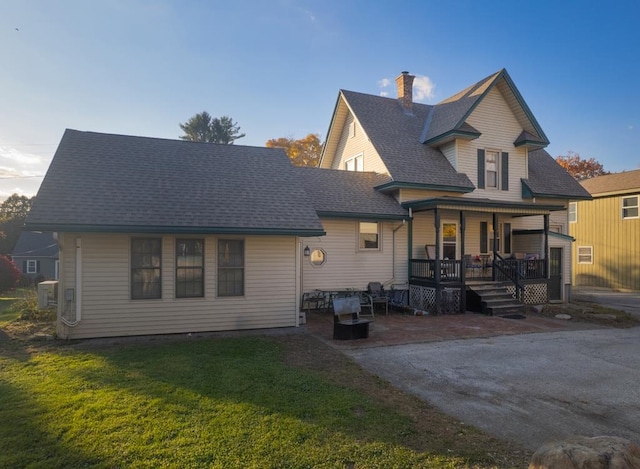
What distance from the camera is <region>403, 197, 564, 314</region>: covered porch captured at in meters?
13.5

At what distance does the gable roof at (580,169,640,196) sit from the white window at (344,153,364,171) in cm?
1571

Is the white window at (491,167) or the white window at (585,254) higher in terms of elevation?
the white window at (491,167)

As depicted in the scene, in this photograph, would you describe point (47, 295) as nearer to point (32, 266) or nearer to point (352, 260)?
point (352, 260)

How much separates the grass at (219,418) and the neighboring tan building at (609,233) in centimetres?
2283

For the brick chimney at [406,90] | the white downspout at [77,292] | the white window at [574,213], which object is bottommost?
the white downspout at [77,292]

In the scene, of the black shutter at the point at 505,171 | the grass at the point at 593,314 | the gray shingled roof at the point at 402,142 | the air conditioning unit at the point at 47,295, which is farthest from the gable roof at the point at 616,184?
the air conditioning unit at the point at 47,295

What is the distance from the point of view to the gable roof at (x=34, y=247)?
132 ft

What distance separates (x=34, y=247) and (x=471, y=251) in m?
43.6

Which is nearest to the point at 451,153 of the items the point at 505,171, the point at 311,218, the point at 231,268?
the point at 505,171

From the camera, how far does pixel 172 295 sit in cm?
963

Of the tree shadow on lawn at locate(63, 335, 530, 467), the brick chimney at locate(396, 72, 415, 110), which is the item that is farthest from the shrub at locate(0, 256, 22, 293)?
the brick chimney at locate(396, 72, 415, 110)

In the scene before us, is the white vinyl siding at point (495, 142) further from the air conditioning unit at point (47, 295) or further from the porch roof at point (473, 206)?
the air conditioning unit at point (47, 295)

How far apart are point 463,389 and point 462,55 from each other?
15962mm

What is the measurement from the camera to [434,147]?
17172 millimetres
